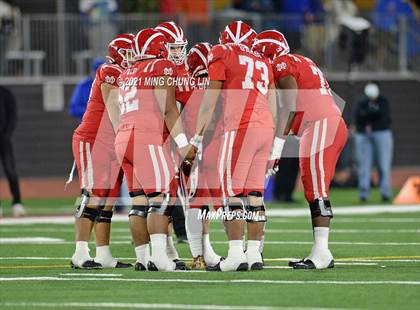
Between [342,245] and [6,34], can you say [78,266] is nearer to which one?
[342,245]

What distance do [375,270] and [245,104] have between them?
1801 millimetres

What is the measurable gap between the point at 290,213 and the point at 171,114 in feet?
28.3

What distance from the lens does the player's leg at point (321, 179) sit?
476 inches

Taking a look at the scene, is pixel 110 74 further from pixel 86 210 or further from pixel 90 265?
pixel 90 265

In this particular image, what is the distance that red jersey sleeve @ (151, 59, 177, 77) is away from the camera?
12.1 m

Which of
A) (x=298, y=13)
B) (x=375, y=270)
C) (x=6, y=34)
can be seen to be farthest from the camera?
(x=298, y=13)

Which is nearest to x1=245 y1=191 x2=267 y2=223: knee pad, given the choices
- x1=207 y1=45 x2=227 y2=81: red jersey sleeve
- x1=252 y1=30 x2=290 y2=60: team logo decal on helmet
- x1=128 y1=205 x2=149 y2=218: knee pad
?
x1=128 y1=205 x2=149 y2=218: knee pad

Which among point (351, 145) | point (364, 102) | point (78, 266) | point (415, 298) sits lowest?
point (351, 145)

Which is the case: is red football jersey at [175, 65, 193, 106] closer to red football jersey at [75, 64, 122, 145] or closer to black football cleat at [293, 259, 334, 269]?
red football jersey at [75, 64, 122, 145]

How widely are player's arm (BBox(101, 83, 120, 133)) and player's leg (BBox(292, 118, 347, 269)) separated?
169cm

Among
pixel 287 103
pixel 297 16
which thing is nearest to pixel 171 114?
pixel 287 103

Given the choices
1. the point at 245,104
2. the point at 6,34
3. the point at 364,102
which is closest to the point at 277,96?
the point at 245,104

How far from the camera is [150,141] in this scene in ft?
39.7

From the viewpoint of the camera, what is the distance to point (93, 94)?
1306 centimetres
